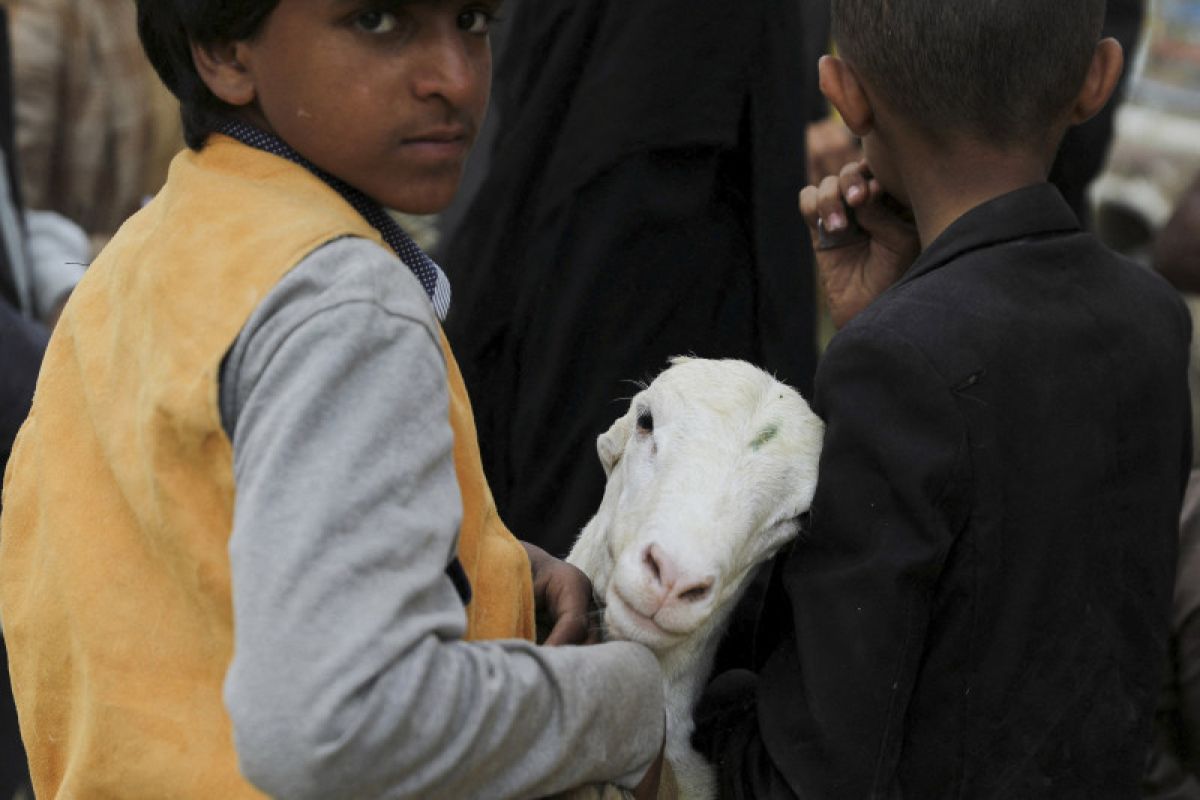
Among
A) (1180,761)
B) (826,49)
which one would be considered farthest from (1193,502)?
(826,49)

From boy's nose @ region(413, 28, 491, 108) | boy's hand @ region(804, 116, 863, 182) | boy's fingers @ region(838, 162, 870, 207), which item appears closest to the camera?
boy's nose @ region(413, 28, 491, 108)

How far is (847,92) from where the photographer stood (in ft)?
7.18

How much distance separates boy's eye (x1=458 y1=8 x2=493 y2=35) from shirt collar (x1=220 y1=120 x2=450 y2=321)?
21 cm

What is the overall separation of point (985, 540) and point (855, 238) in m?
0.83

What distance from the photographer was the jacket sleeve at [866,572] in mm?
1912

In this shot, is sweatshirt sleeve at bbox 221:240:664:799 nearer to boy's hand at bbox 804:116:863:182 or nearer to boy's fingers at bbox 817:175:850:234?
boy's fingers at bbox 817:175:850:234

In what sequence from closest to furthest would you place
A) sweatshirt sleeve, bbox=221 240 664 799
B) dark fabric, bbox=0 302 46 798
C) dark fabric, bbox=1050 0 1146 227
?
sweatshirt sleeve, bbox=221 240 664 799 < dark fabric, bbox=0 302 46 798 < dark fabric, bbox=1050 0 1146 227

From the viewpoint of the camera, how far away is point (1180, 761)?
2.80 metres

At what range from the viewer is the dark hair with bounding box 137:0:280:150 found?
1.64 m

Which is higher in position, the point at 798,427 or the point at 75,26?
the point at 798,427

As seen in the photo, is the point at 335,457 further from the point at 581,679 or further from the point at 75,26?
the point at 75,26

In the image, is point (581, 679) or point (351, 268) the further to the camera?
point (581, 679)

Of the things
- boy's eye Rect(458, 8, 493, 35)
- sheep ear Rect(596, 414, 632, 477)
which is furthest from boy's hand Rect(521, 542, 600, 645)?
boy's eye Rect(458, 8, 493, 35)

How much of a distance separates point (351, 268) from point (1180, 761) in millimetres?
1925
